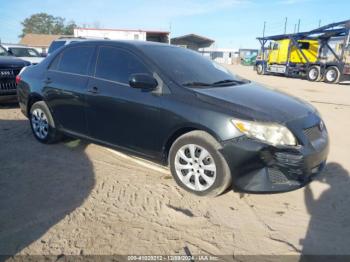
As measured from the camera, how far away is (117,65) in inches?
161

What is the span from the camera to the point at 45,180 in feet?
12.7

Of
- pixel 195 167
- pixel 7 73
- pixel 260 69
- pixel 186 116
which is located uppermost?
pixel 260 69

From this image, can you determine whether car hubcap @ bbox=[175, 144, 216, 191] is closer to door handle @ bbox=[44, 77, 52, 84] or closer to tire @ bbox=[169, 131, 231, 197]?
tire @ bbox=[169, 131, 231, 197]

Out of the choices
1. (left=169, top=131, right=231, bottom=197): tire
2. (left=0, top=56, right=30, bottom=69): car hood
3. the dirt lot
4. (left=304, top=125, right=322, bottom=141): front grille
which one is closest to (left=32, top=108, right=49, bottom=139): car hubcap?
the dirt lot

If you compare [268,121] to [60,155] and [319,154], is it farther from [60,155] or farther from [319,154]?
[60,155]

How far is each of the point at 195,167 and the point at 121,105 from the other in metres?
1.23

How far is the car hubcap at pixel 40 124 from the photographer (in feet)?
16.7

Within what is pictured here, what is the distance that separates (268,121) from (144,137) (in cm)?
149

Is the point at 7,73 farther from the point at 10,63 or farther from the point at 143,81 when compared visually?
the point at 143,81

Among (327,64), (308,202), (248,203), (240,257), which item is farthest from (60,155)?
(327,64)

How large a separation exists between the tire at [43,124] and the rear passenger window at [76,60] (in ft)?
2.49

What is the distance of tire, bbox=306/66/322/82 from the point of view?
834 inches

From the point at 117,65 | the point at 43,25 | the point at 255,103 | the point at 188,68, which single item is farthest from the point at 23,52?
the point at 43,25

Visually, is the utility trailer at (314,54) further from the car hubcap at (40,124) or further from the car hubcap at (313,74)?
the car hubcap at (40,124)
